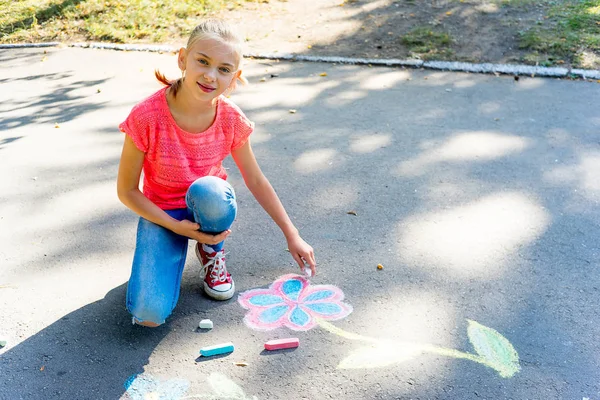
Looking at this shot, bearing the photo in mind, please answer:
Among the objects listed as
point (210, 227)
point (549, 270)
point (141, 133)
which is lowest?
point (549, 270)

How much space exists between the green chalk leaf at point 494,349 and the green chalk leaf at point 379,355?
0.74ft

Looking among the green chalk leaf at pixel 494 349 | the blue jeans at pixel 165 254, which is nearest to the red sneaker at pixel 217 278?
the blue jeans at pixel 165 254

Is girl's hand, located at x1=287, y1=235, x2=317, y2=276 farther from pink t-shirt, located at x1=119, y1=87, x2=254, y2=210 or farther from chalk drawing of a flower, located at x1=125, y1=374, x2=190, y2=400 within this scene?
chalk drawing of a flower, located at x1=125, y1=374, x2=190, y2=400

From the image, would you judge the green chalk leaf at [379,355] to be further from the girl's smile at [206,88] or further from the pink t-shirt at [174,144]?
the girl's smile at [206,88]

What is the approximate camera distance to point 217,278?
2.67m

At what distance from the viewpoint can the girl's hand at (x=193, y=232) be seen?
244 centimetres

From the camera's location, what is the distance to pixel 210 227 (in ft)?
8.16

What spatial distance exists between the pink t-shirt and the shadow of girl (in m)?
0.51

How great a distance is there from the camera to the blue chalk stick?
2326 mm

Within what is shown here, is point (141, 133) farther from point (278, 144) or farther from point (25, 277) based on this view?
point (278, 144)

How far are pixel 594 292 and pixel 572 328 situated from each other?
0.30m

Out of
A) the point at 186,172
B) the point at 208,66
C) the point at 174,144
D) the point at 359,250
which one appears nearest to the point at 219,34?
the point at 208,66

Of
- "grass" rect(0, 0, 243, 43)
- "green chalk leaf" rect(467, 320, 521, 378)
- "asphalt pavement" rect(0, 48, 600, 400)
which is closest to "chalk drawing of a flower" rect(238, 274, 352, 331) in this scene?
"asphalt pavement" rect(0, 48, 600, 400)

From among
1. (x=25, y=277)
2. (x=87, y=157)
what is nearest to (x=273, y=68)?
(x=87, y=157)
